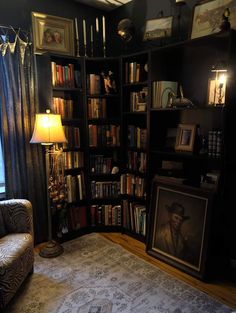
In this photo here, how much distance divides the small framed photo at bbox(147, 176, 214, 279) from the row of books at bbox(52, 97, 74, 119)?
3.94 ft

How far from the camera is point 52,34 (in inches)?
113

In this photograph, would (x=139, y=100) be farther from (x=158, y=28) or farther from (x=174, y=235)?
A: (x=174, y=235)

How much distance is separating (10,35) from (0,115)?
2.60ft

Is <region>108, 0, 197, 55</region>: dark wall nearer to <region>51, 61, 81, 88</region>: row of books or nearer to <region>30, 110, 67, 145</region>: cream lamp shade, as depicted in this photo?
<region>51, 61, 81, 88</region>: row of books

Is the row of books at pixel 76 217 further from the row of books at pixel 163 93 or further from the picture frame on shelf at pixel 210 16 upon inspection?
the picture frame on shelf at pixel 210 16

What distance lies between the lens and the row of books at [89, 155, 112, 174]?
3.07 meters

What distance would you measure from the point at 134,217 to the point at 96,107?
4.41ft

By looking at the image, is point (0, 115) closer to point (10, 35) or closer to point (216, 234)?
point (10, 35)

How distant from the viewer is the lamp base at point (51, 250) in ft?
8.60

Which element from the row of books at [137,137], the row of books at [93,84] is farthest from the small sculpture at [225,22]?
the row of books at [93,84]

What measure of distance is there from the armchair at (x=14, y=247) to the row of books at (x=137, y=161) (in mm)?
1230

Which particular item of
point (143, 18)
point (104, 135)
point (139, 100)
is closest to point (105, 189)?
point (104, 135)

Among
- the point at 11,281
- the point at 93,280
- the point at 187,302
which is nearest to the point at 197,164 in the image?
the point at 187,302

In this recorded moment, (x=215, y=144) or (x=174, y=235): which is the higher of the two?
(x=215, y=144)
